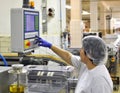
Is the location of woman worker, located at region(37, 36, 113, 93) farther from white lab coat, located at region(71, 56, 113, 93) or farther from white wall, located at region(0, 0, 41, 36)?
white wall, located at region(0, 0, 41, 36)

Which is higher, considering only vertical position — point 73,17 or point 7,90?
point 73,17

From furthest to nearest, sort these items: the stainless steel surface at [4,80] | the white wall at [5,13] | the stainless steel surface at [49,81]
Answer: the white wall at [5,13] → the stainless steel surface at [49,81] → the stainless steel surface at [4,80]

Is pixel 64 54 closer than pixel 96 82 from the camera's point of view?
No

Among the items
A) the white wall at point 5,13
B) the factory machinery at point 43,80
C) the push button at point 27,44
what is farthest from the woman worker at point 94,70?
the white wall at point 5,13

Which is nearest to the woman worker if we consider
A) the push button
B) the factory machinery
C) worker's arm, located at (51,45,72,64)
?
the factory machinery

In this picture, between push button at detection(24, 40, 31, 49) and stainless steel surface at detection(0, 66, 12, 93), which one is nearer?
stainless steel surface at detection(0, 66, 12, 93)

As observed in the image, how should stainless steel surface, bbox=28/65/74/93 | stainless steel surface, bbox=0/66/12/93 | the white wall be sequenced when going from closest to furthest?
stainless steel surface, bbox=0/66/12/93
stainless steel surface, bbox=28/65/74/93
the white wall

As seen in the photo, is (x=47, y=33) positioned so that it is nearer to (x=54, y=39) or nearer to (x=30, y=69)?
(x=54, y=39)

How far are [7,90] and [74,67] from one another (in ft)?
2.53

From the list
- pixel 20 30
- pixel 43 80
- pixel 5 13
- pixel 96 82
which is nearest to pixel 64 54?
pixel 43 80

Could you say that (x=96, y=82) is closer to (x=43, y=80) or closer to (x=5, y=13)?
(x=43, y=80)

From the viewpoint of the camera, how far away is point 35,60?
2705mm

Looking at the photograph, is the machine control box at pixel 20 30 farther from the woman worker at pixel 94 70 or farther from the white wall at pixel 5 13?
the white wall at pixel 5 13

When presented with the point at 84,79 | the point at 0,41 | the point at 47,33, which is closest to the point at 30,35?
the point at 84,79
